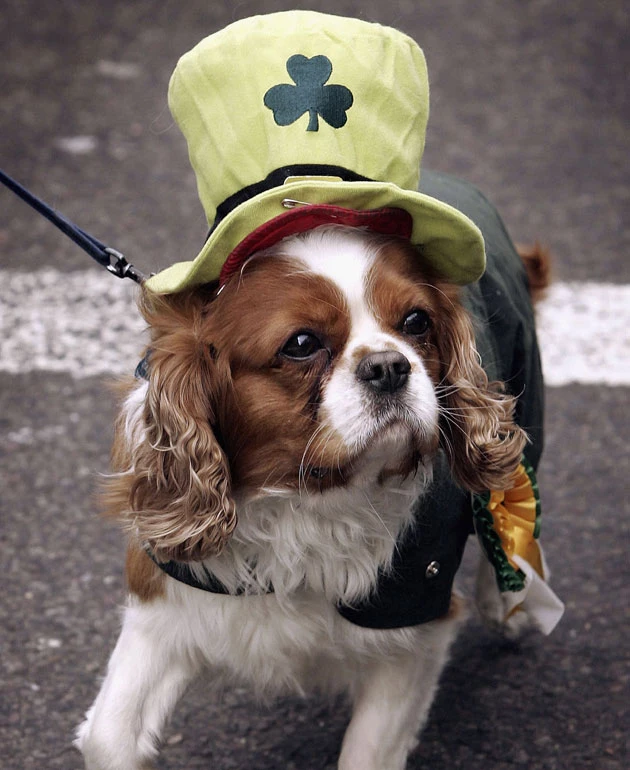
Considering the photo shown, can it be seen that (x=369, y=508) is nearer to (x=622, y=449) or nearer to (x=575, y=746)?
(x=575, y=746)

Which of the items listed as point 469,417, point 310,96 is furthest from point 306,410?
point 310,96

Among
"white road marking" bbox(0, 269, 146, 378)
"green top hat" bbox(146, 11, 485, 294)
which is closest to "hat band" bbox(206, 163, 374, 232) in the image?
"green top hat" bbox(146, 11, 485, 294)

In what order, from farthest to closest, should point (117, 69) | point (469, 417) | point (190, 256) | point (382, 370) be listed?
point (117, 69)
point (190, 256)
point (469, 417)
point (382, 370)

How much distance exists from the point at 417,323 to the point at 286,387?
11.6 inches

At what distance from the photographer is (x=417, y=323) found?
235 centimetres

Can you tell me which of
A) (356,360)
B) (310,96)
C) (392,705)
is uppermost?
(310,96)

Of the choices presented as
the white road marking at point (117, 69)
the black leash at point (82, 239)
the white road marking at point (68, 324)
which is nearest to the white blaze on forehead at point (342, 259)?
the black leash at point (82, 239)

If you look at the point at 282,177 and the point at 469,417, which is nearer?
the point at 282,177

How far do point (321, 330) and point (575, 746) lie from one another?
128 centimetres

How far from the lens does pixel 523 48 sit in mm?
7230

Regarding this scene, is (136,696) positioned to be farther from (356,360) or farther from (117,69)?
(117,69)

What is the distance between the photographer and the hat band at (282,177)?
2.20 meters

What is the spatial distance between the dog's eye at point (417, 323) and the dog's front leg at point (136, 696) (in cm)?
78

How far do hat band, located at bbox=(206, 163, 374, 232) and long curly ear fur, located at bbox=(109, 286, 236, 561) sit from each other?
0.21 metres
